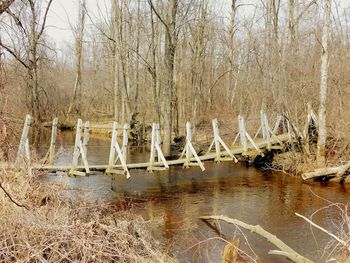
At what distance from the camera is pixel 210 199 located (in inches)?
424

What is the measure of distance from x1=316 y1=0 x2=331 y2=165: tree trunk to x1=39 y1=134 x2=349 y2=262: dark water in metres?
1.45

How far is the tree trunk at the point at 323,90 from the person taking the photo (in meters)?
13.1

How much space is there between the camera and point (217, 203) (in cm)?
1034

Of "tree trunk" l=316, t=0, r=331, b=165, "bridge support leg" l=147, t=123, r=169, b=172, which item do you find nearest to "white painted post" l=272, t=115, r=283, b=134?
"tree trunk" l=316, t=0, r=331, b=165

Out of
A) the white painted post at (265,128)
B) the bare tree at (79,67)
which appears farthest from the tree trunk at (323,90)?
the bare tree at (79,67)


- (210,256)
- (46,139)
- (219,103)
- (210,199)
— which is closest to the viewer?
(210,256)

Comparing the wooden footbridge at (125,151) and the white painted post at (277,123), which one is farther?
the white painted post at (277,123)

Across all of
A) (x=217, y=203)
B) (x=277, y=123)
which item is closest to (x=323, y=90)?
(x=277, y=123)

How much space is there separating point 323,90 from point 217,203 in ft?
19.3

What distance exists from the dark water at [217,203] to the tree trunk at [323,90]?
1448 mm

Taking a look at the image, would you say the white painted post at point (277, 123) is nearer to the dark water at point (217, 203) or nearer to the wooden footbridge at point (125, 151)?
the wooden footbridge at point (125, 151)

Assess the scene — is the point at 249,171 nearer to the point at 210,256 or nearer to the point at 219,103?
the point at 210,256

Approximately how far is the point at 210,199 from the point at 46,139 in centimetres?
1428

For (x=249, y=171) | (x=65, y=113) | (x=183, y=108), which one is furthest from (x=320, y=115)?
(x=65, y=113)
